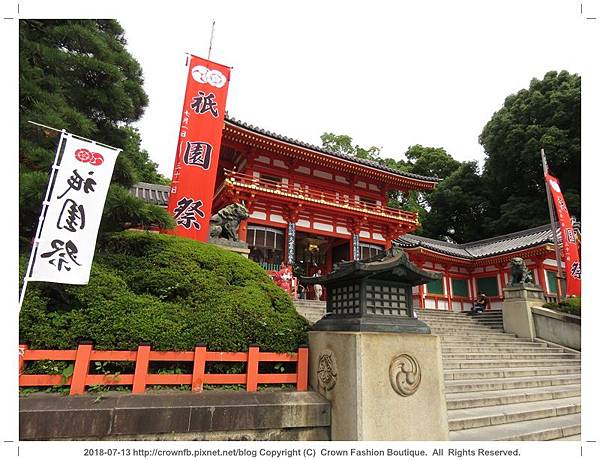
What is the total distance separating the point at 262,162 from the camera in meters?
15.8

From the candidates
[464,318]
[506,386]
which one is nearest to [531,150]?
[464,318]

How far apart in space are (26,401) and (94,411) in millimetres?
696

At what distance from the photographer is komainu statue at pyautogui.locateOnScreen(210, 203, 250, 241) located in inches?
319

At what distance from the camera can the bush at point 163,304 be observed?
149 inches

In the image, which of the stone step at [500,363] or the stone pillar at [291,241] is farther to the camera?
the stone pillar at [291,241]

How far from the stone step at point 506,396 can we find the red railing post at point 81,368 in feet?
17.1

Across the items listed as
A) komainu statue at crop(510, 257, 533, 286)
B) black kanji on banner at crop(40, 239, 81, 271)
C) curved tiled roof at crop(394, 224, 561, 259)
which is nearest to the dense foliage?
curved tiled roof at crop(394, 224, 561, 259)

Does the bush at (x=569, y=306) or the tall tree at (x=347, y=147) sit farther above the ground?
the tall tree at (x=347, y=147)

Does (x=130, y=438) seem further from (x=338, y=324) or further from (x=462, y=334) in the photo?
(x=462, y=334)

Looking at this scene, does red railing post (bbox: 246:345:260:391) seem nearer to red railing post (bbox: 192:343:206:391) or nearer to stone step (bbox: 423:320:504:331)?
red railing post (bbox: 192:343:206:391)

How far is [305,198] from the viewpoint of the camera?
579 inches

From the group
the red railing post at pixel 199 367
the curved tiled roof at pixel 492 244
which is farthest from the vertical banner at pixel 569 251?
the red railing post at pixel 199 367

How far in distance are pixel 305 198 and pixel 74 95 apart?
1001 cm

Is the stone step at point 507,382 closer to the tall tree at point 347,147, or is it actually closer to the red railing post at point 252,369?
the red railing post at point 252,369
